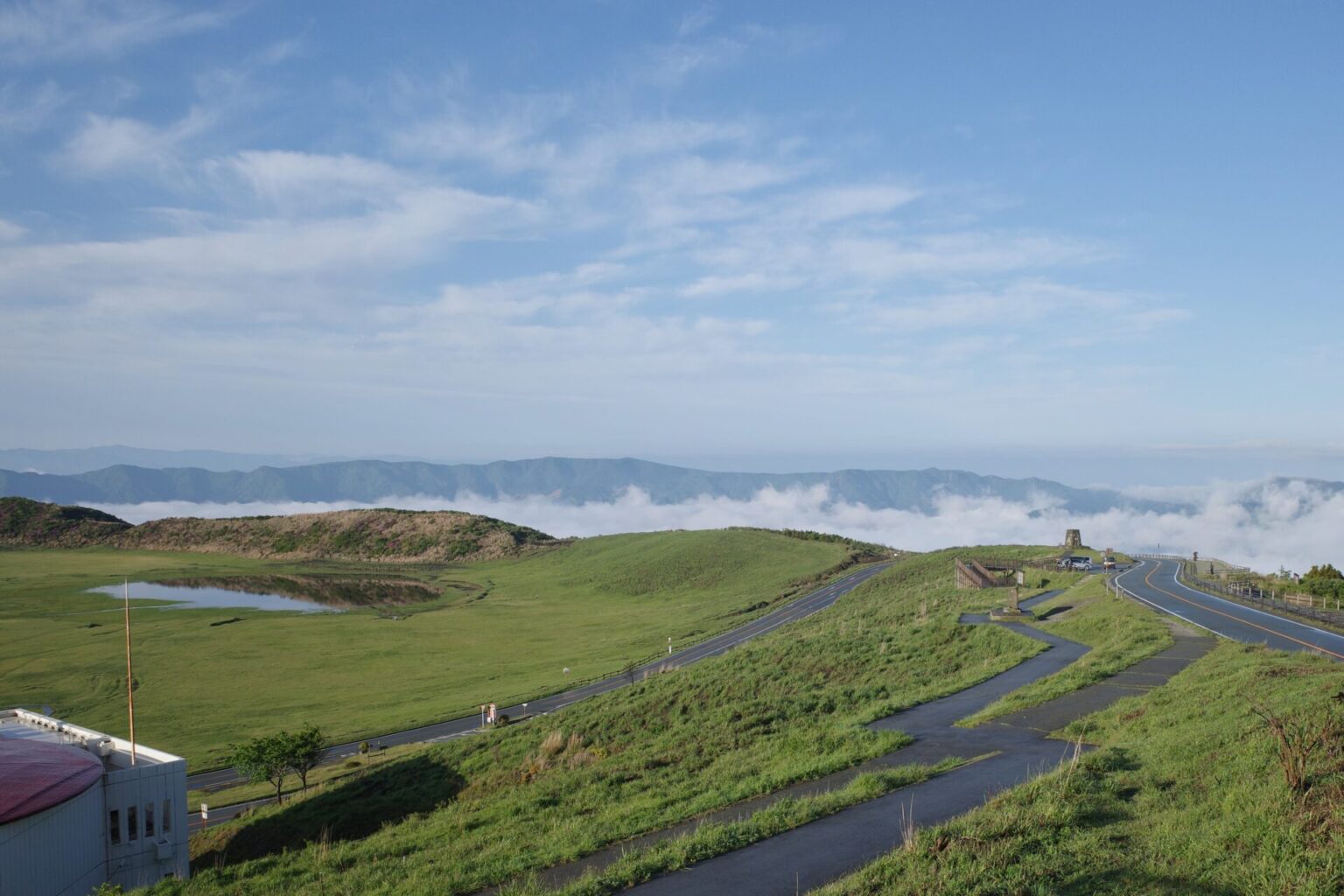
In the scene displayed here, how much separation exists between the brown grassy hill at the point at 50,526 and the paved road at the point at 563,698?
142505mm

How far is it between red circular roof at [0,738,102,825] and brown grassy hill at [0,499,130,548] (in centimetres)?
15157

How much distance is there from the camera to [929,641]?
30.8 m

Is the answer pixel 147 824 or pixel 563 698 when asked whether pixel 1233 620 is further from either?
pixel 147 824

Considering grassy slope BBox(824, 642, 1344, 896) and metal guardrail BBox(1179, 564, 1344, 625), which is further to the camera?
metal guardrail BBox(1179, 564, 1344, 625)

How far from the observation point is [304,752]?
30.3 m

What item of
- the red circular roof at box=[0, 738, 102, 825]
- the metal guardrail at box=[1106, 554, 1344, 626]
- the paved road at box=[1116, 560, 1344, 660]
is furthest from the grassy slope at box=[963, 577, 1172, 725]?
the red circular roof at box=[0, 738, 102, 825]

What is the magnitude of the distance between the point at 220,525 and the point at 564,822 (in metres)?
167

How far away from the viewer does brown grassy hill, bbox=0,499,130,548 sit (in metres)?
146

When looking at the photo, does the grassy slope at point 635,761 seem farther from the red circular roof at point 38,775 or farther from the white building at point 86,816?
the red circular roof at point 38,775

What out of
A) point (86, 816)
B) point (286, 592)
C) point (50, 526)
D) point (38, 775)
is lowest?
point (286, 592)

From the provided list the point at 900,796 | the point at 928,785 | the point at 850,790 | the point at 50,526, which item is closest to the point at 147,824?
the point at 850,790

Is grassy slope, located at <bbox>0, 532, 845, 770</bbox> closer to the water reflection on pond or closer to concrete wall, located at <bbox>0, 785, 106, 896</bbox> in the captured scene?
the water reflection on pond

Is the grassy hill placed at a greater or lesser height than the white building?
greater

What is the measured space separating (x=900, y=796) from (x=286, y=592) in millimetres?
102866
